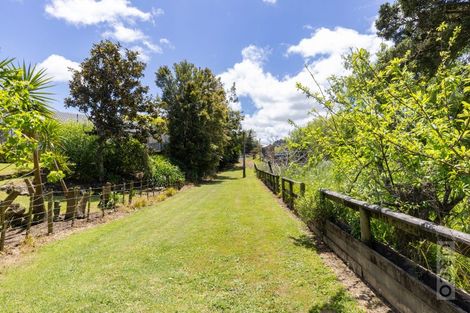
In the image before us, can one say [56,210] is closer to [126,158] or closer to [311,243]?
[311,243]

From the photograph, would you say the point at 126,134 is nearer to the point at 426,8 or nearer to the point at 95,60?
the point at 95,60

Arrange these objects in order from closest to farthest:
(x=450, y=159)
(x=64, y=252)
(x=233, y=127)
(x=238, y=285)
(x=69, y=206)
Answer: (x=450, y=159), (x=238, y=285), (x=64, y=252), (x=69, y=206), (x=233, y=127)

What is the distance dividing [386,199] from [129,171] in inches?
697

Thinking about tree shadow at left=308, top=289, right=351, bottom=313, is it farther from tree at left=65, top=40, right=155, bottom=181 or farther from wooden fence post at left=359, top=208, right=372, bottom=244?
tree at left=65, top=40, right=155, bottom=181

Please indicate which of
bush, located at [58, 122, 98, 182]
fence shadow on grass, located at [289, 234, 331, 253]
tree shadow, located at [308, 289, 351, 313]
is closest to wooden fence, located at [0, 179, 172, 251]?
fence shadow on grass, located at [289, 234, 331, 253]

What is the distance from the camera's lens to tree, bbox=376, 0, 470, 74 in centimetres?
778

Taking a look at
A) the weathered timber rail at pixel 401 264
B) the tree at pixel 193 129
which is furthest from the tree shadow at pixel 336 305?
the tree at pixel 193 129

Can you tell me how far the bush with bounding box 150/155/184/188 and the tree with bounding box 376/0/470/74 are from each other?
1388 cm

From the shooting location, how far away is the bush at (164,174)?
62.4 ft

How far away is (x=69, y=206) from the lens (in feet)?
30.0

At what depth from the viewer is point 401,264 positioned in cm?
315

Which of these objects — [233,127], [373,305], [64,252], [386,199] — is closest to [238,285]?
[373,305]

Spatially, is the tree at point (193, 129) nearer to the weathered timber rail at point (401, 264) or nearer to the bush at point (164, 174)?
the bush at point (164, 174)

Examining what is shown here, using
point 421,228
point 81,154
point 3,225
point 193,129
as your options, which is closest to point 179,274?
point 421,228
